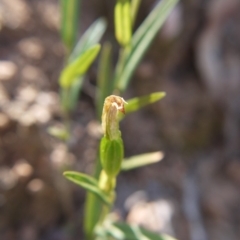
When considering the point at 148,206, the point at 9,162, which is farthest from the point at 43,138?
the point at 148,206

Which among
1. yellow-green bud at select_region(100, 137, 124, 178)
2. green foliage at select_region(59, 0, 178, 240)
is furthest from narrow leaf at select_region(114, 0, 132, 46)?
yellow-green bud at select_region(100, 137, 124, 178)

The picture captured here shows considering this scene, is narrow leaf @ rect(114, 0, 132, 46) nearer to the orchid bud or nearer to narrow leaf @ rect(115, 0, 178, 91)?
narrow leaf @ rect(115, 0, 178, 91)

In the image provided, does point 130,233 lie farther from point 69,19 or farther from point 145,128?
point 145,128

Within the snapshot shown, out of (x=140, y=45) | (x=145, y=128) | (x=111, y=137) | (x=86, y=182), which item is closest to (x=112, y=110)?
(x=111, y=137)

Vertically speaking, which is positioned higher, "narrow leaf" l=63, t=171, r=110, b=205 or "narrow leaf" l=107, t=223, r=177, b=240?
"narrow leaf" l=63, t=171, r=110, b=205

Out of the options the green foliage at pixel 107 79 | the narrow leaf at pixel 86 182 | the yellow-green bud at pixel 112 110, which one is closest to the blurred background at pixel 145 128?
the green foliage at pixel 107 79

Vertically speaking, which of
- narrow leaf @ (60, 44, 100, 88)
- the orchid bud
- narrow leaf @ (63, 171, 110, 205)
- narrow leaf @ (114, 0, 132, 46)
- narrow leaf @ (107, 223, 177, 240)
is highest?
narrow leaf @ (114, 0, 132, 46)
